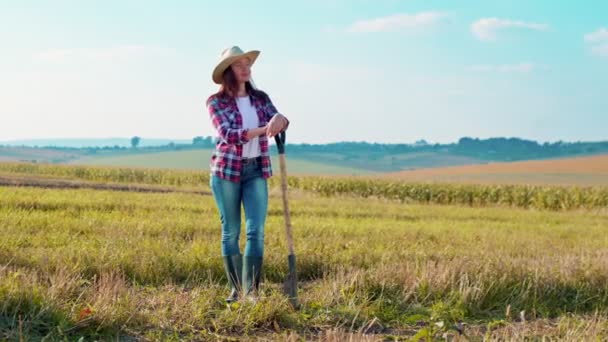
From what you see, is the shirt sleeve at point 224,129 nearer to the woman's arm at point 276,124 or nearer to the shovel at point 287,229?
the woman's arm at point 276,124

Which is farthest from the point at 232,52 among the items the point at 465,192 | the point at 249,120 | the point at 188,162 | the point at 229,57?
the point at 188,162

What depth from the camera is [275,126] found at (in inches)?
229

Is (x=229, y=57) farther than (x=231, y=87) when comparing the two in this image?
No

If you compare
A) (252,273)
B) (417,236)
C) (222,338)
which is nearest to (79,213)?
(417,236)

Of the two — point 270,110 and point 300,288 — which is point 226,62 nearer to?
point 270,110

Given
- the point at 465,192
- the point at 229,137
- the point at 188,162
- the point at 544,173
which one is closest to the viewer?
the point at 229,137

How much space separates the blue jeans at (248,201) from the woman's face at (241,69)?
30.5 inches

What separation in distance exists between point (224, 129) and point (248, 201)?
0.67 m

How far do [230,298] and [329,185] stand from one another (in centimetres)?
2973

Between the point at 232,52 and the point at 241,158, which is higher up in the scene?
the point at 232,52

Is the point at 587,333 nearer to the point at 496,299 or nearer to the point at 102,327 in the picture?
the point at 496,299

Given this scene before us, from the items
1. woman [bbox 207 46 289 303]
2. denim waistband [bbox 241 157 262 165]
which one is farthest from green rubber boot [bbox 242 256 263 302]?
denim waistband [bbox 241 157 262 165]

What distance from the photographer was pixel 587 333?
202 inches

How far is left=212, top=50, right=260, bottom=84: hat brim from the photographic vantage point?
19.8 ft
